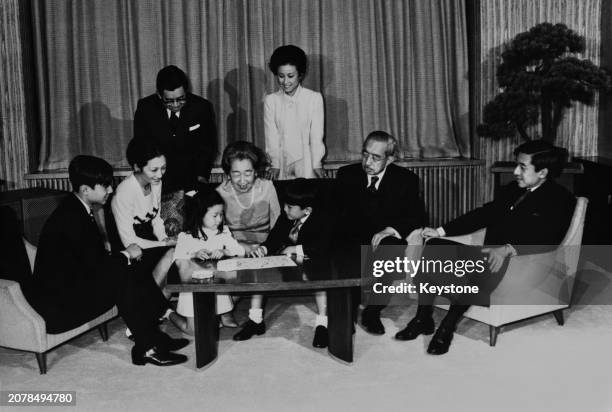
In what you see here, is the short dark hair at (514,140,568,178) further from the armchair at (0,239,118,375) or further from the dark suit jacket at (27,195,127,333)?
the armchair at (0,239,118,375)

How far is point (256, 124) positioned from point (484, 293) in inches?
103

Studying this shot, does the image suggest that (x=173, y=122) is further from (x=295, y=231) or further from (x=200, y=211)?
(x=295, y=231)

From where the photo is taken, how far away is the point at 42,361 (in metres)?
3.48

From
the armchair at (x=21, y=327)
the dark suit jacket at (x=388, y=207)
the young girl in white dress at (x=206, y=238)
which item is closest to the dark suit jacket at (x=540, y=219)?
the dark suit jacket at (x=388, y=207)

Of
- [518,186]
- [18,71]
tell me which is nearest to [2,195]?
[18,71]

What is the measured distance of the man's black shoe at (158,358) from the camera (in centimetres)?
355

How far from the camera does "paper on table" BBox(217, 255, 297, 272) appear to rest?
3385mm

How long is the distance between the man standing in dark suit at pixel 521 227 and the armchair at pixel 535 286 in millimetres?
44

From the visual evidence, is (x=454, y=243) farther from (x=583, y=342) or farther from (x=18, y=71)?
(x=18, y=71)

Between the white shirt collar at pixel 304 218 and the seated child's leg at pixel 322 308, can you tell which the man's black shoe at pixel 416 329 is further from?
the white shirt collar at pixel 304 218

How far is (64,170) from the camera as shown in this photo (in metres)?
5.70

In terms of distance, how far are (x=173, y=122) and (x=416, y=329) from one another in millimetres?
2092

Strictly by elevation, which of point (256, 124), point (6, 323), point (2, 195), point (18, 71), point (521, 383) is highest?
point (18, 71)

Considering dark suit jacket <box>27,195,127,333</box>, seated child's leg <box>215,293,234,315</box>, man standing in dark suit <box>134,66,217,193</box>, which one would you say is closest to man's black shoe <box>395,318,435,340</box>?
seated child's leg <box>215,293,234,315</box>
